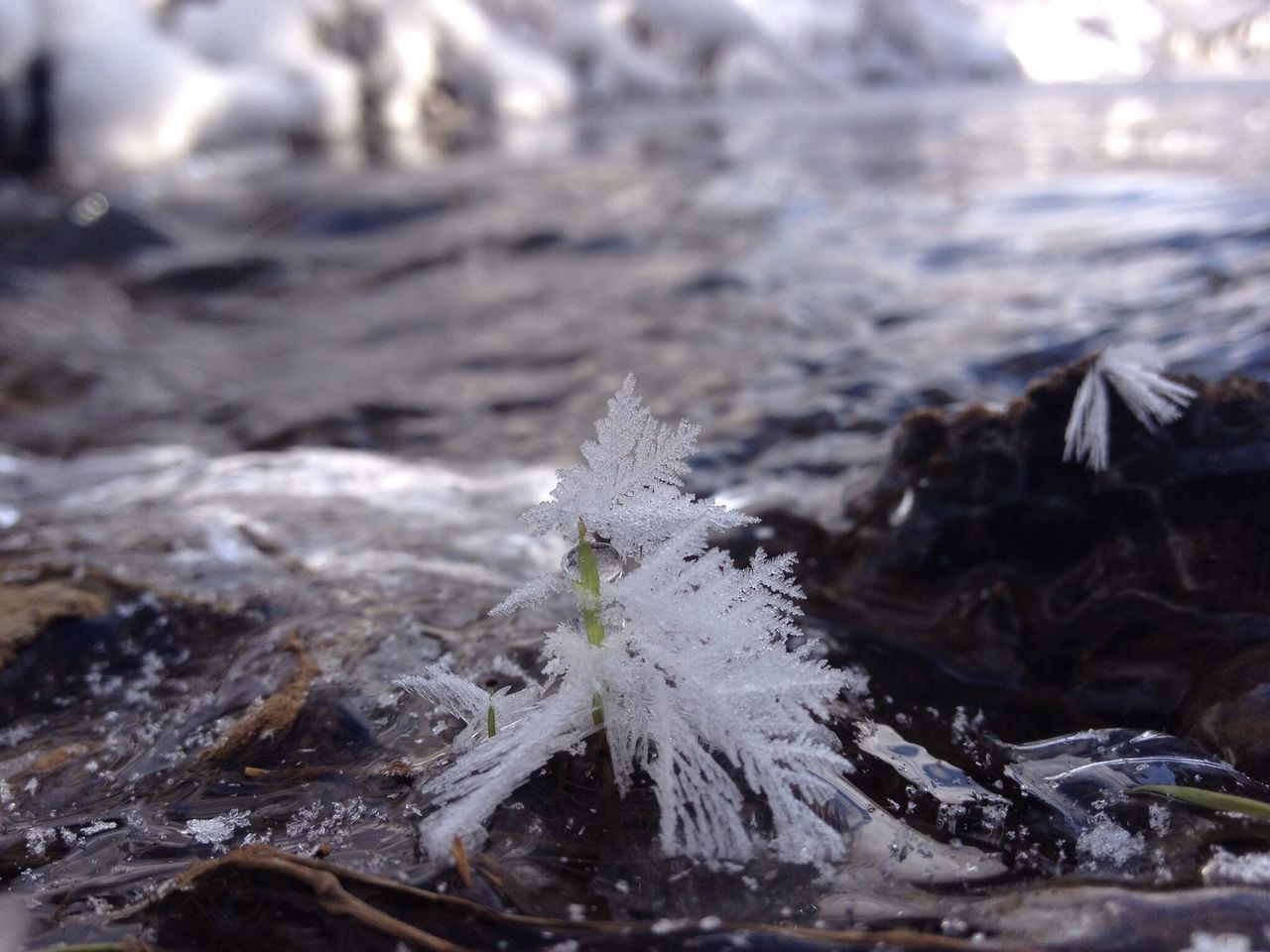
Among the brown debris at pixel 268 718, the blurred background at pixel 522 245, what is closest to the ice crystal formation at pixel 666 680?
the brown debris at pixel 268 718

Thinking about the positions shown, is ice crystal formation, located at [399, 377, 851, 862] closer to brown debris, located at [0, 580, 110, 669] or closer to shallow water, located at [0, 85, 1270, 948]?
shallow water, located at [0, 85, 1270, 948]

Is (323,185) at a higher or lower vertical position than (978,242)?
higher


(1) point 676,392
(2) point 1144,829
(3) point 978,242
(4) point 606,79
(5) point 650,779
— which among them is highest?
(4) point 606,79

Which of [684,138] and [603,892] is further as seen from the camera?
[684,138]

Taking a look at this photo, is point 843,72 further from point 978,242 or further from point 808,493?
point 808,493

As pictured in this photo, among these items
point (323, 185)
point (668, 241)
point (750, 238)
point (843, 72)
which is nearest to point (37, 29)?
point (323, 185)

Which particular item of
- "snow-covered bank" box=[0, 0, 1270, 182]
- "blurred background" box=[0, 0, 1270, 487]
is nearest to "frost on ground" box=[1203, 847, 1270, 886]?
"blurred background" box=[0, 0, 1270, 487]

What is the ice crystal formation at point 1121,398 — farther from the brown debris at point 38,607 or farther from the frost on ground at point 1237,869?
the brown debris at point 38,607
